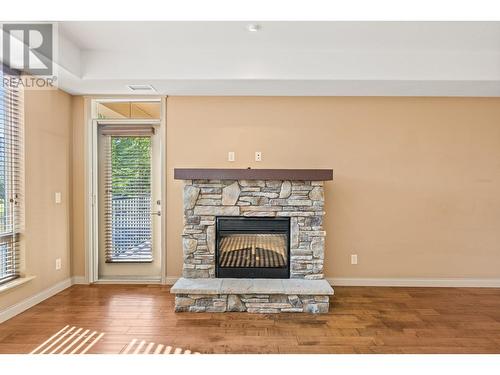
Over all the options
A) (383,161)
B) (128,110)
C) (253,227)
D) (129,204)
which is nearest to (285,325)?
(253,227)

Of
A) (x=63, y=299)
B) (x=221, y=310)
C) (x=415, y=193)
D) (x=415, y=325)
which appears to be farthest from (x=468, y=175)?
(x=63, y=299)

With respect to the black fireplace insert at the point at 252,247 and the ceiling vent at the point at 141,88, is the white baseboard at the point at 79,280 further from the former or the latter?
the ceiling vent at the point at 141,88

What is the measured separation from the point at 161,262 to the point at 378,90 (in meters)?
3.21

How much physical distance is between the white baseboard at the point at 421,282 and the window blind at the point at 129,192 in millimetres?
2441

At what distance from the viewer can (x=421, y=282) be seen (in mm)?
3992

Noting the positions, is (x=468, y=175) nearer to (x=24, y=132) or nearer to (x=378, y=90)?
(x=378, y=90)

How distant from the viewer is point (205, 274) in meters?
3.52

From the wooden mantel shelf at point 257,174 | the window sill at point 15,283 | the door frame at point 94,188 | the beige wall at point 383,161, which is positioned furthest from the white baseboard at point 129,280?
the wooden mantel shelf at point 257,174

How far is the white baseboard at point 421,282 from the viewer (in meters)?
3.98

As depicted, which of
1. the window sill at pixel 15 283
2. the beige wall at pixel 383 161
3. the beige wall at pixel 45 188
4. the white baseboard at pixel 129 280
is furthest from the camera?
the white baseboard at pixel 129 280

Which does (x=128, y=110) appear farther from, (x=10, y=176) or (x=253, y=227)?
(x=253, y=227)
